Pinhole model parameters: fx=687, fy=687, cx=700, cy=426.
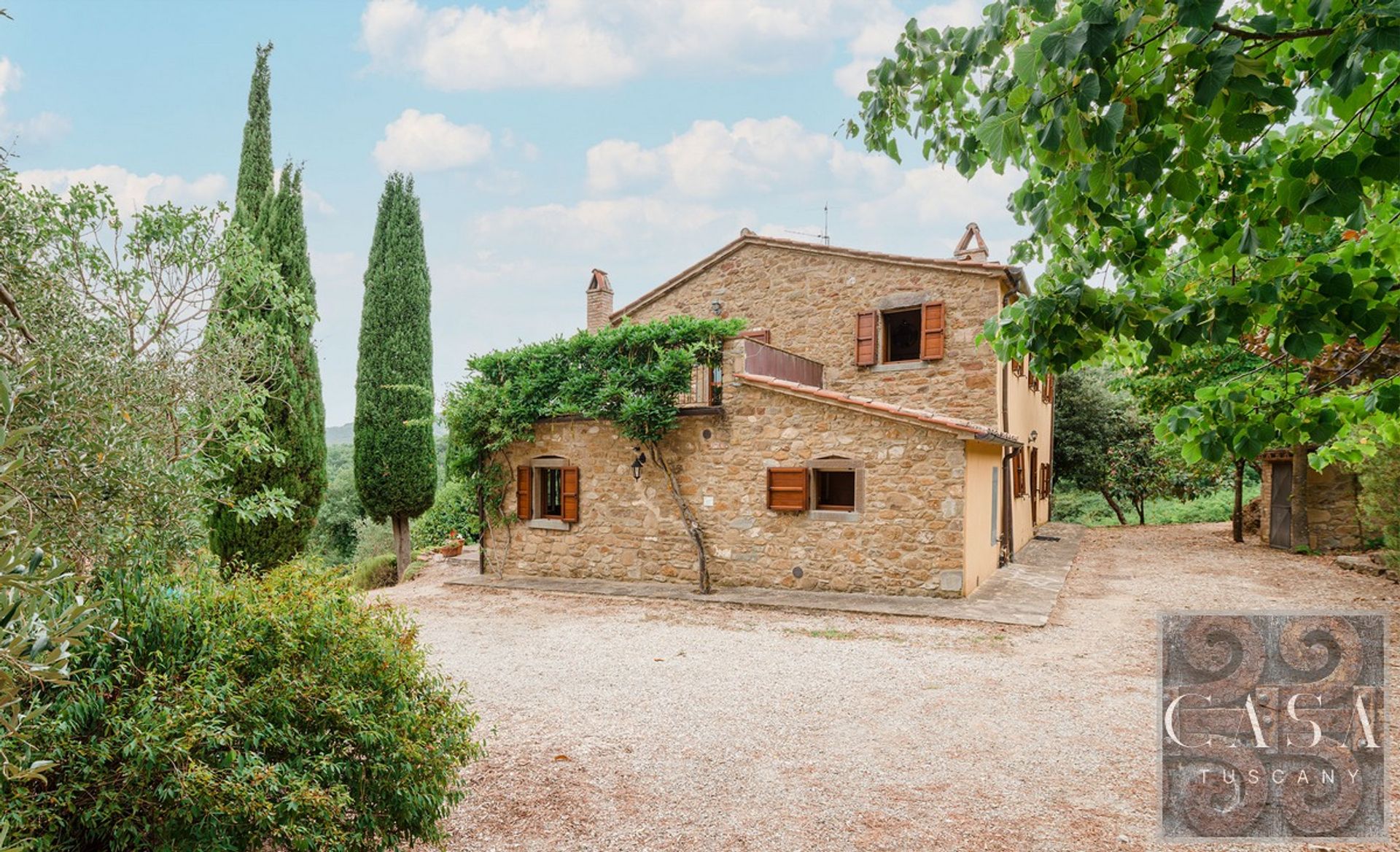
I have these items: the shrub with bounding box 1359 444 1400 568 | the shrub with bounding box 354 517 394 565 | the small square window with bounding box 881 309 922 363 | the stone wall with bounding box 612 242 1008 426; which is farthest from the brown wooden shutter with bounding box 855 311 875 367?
the shrub with bounding box 354 517 394 565

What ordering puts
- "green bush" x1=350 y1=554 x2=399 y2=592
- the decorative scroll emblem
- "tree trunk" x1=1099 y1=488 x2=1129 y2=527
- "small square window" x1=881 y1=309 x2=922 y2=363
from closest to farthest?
1. the decorative scroll emblem
2. "small square window" x1=881 y1=309 x2=922 y2=363
3. "green bush" x1=350 y1=554 x2=399 y2=592
4. "tree trunk" x1=1099 y1=488 x2=1129 y2=527

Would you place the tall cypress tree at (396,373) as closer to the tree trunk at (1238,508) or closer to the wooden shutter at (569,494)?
the wooden shutter at (569,494)

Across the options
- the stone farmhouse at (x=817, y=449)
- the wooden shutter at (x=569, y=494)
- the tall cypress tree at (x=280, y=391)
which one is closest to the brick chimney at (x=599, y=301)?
the stone farmhouse at (x=817, y=449)

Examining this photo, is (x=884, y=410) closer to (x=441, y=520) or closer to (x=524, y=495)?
(x=524, y=495)

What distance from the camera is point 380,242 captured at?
15.8 metres

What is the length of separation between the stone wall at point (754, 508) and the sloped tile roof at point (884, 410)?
128 mm

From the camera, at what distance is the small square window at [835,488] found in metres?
10.6

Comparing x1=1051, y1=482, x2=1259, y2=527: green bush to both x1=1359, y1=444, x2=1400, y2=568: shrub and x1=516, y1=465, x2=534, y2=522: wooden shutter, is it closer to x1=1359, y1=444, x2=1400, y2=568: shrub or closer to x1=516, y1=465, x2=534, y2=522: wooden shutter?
x1=1359, y1=444, x2=1400, y2=568: shrub

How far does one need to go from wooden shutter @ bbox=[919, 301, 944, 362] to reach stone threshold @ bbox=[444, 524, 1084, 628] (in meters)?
4.00

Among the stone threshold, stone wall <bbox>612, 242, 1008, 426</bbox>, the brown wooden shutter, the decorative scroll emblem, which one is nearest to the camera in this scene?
the decorative scroll emblem

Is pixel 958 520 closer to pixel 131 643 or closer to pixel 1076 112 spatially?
pixel 1076 112

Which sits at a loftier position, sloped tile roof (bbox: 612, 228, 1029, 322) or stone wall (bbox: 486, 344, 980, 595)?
sloped tile roof (bbox: 612, 228, 1029, 322)

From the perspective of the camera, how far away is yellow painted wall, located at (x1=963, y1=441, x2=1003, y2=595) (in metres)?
9.59

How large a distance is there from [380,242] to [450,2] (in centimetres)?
693
